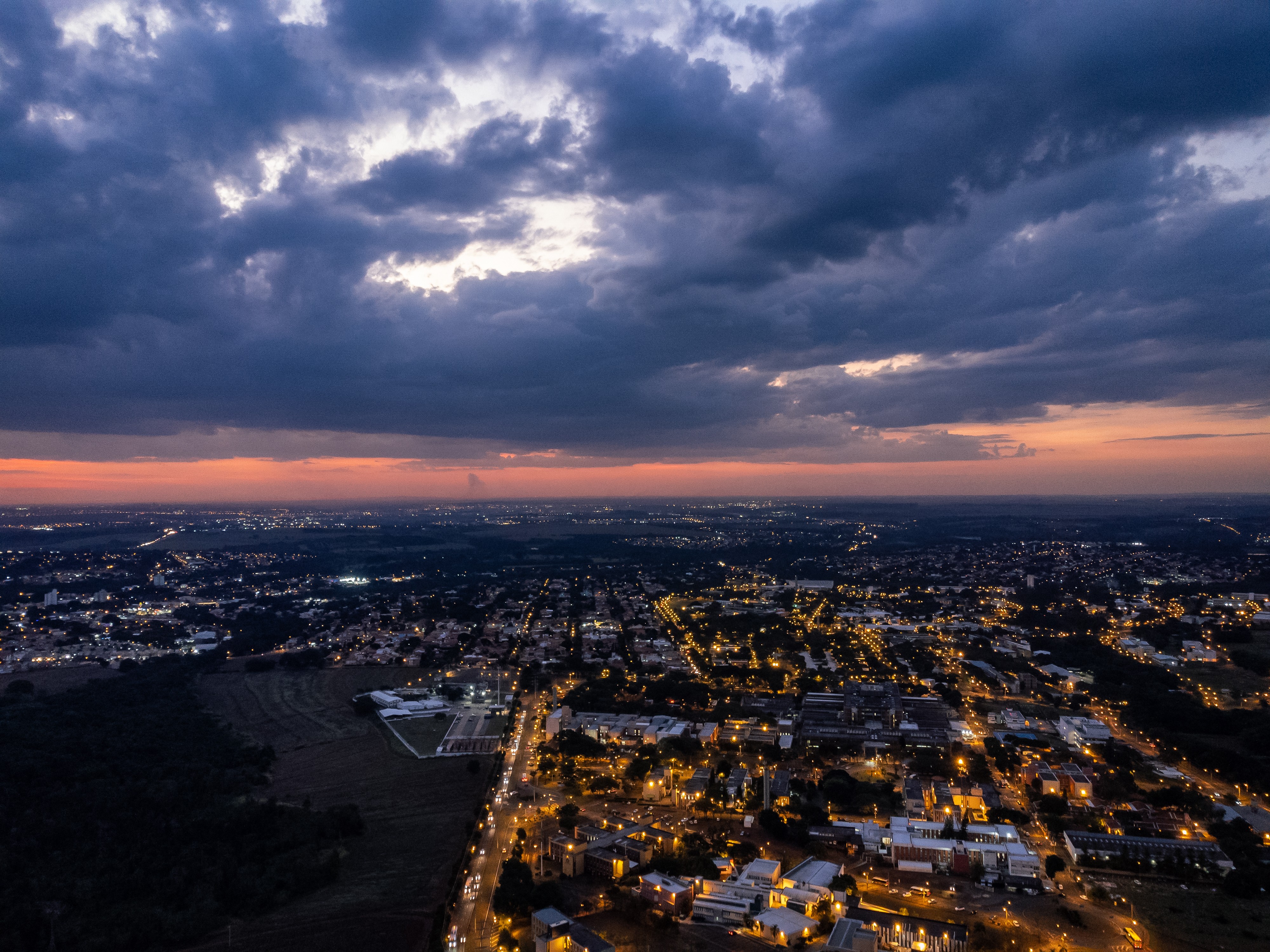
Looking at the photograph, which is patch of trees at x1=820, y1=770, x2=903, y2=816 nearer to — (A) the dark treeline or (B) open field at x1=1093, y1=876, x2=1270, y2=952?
(B) open field at x1=1093, y1=876, x2=1270, y2=952

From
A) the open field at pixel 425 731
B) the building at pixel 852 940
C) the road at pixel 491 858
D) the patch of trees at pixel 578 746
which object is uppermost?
the building at pixel 852 940

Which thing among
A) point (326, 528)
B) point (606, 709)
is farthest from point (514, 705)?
point (326, 528)

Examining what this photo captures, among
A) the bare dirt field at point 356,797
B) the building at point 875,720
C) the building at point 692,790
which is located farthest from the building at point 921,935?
the building at point 875,720

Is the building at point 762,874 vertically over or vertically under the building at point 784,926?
over

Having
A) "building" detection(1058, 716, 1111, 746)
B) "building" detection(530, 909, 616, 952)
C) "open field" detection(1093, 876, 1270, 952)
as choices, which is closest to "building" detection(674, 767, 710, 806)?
"building" detection(530, 909, 616, 952)

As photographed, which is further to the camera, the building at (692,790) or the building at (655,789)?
the building at (655,789)

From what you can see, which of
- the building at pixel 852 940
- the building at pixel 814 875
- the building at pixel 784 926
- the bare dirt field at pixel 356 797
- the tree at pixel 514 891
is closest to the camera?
the building at pixel 852 940

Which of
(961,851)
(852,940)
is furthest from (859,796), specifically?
(852,940)

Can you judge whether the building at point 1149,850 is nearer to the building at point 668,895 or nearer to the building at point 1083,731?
the building at point 1083,731

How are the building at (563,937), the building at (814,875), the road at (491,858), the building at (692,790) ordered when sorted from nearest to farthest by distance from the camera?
the building at (563,937) → the road at (491,858) → the building at (814,875) → the building at (692,790)
